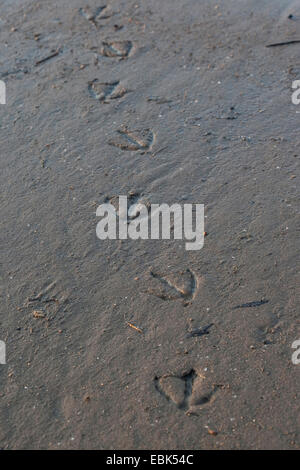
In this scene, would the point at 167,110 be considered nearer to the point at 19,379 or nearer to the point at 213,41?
the point at 213,41

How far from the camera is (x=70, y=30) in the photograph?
5.16 metres

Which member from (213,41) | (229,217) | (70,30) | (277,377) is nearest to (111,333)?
(277,377)

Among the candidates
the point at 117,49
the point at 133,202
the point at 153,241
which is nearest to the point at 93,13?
A: the point at 117,49

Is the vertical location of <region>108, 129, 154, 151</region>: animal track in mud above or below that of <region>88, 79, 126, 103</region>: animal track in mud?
Result: below

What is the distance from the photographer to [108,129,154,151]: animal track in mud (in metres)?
3.84

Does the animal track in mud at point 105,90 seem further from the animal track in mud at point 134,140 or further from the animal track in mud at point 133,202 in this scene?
the animal track in mud at point 133,202

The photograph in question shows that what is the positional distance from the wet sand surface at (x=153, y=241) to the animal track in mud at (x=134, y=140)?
1cm

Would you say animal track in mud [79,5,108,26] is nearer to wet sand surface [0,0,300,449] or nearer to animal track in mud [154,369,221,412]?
wet sand surface [0,0,300,449]

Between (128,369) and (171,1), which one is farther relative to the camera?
(171,1)

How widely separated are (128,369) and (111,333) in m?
0.22

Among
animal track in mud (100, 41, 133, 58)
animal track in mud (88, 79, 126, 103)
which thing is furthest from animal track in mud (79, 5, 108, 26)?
animal track in mud (88, 79, 126, 103)

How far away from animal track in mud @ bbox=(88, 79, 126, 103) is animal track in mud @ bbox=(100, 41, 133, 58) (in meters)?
0.46

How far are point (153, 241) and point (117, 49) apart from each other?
2345mm

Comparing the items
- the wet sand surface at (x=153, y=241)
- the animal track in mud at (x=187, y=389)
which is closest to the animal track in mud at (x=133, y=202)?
the wet sand surface at (x=153, y=241)
